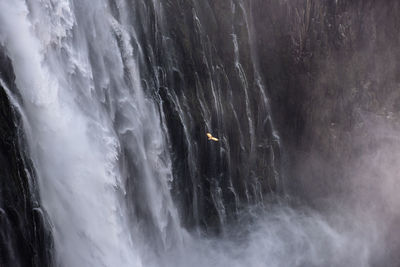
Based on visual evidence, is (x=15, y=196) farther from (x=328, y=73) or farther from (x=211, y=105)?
(x=328, y=73)

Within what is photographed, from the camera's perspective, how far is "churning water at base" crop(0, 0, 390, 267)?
26.7 ft

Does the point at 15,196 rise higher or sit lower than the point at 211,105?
lower

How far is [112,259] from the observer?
9492mm

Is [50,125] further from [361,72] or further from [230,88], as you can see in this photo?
[361,72]

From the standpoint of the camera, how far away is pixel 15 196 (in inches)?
298

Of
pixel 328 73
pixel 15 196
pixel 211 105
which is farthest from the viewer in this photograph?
pixel 328 73

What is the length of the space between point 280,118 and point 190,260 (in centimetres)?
457

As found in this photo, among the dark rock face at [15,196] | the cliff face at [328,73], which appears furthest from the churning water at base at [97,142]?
the cliff face at [328,73]

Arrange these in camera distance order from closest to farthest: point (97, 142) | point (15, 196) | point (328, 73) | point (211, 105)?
1. point (15, 196)
2. point (97, 142)
3. point (211, 105)
4. point (328, 73)

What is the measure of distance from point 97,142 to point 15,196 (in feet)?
6.96

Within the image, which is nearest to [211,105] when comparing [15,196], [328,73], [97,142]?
[328,73]

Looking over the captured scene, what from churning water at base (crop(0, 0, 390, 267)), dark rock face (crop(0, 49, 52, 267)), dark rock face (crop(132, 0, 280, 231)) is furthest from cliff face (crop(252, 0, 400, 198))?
dark rock face (crop(0, 49, 52, 267))

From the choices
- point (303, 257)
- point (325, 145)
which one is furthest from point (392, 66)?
point (303, 257)

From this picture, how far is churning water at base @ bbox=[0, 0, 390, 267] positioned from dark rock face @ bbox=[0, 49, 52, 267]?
26 centimetres
